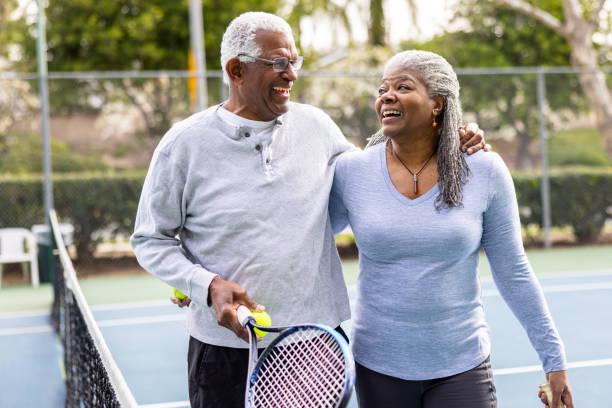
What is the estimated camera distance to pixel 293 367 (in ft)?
7.12

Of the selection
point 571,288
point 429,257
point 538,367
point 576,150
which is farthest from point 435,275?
point 576,150

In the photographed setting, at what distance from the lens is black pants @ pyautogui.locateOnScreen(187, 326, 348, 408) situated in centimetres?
240

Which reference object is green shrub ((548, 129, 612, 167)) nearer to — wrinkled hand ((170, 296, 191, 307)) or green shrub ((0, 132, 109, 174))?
green shrub ((0, 132, 109, 174))

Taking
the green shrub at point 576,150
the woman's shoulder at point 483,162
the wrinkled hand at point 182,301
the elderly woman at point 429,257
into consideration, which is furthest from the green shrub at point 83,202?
the woman's shoulder at point 483,162

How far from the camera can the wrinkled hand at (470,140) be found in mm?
2467

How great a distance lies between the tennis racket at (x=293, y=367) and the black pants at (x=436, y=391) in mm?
362

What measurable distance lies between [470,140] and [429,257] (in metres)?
0.43

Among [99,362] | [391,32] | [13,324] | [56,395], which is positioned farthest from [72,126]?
[391,32]

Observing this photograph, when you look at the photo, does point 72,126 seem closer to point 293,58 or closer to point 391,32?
point 293,58

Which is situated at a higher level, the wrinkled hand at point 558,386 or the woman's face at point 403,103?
the woman's face at point 403,103

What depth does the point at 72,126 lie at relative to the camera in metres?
10.2

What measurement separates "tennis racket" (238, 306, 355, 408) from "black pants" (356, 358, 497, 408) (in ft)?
1.19

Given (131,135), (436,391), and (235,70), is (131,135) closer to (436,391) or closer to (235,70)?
(235,70)

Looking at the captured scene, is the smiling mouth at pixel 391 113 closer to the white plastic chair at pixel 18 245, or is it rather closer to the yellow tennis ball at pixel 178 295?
the yellow tennis ball at pixel 178 295
